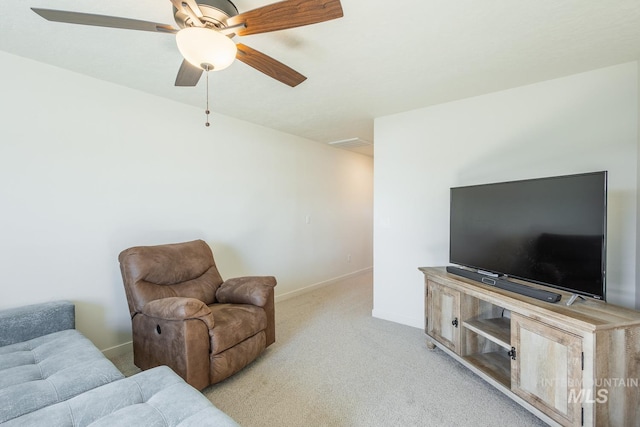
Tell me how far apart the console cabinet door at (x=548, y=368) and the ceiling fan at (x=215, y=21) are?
6.51ft

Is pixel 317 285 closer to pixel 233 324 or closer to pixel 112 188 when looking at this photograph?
pixel 233 324

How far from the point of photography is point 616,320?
1.43 m

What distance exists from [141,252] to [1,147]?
1.16 metres

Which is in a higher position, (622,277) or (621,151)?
(621,151)

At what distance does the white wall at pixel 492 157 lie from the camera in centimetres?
213

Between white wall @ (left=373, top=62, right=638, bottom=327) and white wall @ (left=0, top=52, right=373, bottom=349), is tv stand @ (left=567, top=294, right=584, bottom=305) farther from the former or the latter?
white wall @ (left=0, top=52, right=373, bottom=349)

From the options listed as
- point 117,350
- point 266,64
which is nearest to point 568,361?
point 266,64

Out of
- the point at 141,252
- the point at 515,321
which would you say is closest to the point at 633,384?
the point at 515,321

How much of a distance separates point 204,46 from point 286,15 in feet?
1.27

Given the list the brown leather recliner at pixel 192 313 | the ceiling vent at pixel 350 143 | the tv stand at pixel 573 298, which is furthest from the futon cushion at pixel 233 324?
the ceiling vent at pixel 350 143

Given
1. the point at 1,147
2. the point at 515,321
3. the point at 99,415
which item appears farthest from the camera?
the point at 1,147

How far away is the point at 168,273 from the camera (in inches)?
96.5

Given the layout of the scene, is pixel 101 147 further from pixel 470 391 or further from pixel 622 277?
pixel 622 277

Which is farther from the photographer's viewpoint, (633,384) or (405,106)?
(405,106)
